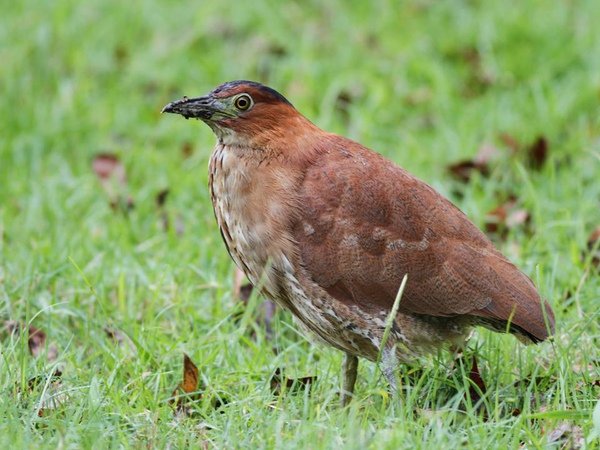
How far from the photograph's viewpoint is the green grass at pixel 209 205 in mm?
4359

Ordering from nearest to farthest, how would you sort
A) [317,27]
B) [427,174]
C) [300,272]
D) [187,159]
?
[300,272] < [427,174] < [187,159] < [317,27]

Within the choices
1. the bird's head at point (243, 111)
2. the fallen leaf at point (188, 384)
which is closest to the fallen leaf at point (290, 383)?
the fallen leaf at point (188, 384)

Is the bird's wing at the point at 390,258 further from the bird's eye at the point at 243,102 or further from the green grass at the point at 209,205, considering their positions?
the bird's eye at the point at 243,102

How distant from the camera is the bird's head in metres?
4.76

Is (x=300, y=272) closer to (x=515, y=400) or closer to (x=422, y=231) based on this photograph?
(x=422, y=231)

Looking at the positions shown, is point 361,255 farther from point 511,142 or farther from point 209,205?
point 511,142

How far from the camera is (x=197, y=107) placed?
475 centimetres

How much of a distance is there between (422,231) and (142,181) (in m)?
3.28

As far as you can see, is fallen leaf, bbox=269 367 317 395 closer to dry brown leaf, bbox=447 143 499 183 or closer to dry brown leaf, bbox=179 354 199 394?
dry brown leaf, bbox=179 354 199 394

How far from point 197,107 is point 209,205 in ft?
7.46

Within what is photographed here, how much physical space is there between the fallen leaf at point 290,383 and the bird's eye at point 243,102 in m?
1.13

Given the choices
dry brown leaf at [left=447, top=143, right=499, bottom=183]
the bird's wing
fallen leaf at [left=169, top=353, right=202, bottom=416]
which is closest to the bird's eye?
the bird's wing

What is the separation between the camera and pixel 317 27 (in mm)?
9758

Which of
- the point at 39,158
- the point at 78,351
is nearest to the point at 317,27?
the point at 39,158
